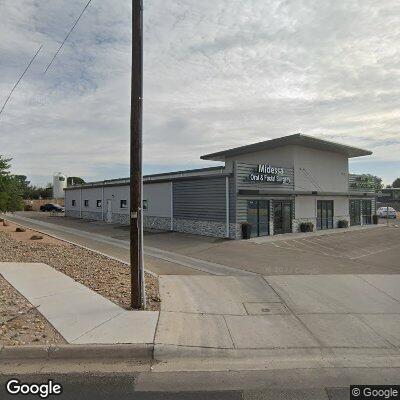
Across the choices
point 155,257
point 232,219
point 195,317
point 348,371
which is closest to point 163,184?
point 232,219

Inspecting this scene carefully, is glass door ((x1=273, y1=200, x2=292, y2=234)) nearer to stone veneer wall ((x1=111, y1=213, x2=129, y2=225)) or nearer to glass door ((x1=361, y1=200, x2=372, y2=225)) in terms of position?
glass door ((x1=361, y1=200, x2=372, y2=225))

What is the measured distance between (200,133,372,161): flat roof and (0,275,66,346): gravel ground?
20299mm

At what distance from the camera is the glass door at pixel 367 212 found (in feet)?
110

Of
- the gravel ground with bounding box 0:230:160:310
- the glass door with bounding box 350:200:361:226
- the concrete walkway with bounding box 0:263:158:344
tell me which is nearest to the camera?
the concrete walkway with bounding box 0:263:158:344

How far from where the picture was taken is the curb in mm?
5133

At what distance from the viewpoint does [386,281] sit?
10.2m

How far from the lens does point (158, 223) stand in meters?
26.4

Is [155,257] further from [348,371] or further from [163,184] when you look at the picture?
[163,184]

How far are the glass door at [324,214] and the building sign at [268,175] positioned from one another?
203 inches

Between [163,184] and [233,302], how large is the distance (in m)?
18.7

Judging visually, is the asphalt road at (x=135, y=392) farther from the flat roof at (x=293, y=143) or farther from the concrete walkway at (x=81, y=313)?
the flat roof at (x=293, y=143)

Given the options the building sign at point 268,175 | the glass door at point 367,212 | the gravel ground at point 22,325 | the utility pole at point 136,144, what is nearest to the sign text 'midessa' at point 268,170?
the building sign at point 268,175

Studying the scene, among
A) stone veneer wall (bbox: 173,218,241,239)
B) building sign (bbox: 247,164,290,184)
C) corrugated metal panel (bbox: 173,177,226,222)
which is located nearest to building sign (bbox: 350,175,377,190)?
building sign (bbox: 247,164,290,184)

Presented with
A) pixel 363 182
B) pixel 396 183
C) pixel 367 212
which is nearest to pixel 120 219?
pixel 363 182
